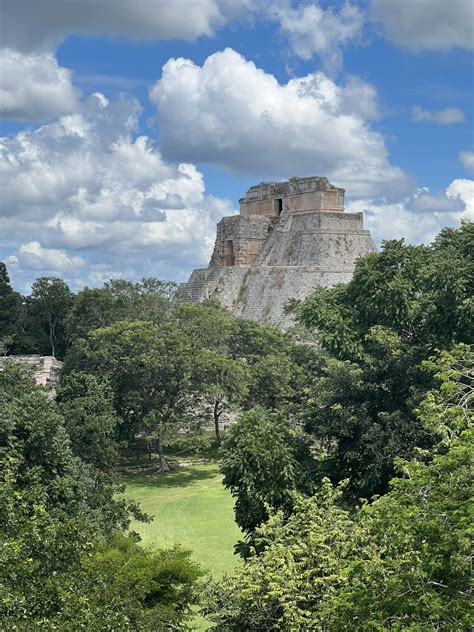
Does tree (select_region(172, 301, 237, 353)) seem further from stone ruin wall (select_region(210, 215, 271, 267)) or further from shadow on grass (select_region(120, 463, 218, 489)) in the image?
stone ruin wall (select_region(210, 215, 271, 267))

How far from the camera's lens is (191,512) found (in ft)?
76.9

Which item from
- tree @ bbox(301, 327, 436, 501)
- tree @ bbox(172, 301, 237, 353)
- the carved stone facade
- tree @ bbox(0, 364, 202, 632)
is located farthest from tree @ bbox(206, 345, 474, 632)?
the carved stone facade

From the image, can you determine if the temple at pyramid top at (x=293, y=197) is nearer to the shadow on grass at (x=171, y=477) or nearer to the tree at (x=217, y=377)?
the tree at (x=217, y=377)

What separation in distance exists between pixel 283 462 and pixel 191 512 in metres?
9.00

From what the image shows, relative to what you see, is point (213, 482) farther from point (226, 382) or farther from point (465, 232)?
point (465, 232)

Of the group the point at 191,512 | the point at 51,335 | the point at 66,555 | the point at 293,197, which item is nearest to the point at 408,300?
the point at 191,512

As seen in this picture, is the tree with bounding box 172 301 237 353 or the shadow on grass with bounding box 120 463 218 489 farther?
the tree with bounding box 172 301 237 353

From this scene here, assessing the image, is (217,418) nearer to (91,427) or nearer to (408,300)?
(91,427)

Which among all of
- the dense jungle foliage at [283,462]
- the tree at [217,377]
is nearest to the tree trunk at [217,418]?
the dense jungle foliage at [283,462]

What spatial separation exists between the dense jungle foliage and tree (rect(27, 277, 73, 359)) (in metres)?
14.5

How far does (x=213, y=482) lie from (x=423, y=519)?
→ 19189 mm

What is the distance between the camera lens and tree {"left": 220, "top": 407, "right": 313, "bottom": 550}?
Result: 15.0m

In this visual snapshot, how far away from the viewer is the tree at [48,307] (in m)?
45.7

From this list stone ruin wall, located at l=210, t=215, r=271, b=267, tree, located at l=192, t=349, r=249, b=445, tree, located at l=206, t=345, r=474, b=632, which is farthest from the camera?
stone ruin wall, located at l=210, t=215, r=271, b=267
